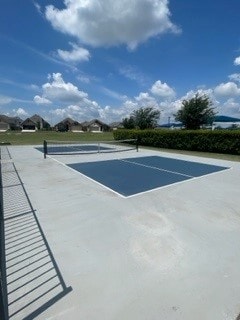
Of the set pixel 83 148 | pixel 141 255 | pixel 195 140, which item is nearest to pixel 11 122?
pixel 83 148

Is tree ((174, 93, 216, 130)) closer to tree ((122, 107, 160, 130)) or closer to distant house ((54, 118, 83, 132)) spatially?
tree ((122, 107, 160, 130))

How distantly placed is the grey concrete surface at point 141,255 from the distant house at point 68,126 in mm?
106475

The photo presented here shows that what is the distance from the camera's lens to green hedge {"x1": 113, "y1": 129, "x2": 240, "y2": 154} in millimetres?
19109

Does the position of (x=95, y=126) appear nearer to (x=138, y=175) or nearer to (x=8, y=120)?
(x=8, y=120)

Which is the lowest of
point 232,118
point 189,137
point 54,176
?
point 54,176

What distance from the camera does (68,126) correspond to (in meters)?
113

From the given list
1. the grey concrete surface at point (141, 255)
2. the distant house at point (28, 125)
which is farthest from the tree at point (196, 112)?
the distant house at point (28, 125)

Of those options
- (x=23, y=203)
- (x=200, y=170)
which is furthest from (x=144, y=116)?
(x=23, y=203)

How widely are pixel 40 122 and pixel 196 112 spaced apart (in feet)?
311

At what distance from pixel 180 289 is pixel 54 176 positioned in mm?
8431

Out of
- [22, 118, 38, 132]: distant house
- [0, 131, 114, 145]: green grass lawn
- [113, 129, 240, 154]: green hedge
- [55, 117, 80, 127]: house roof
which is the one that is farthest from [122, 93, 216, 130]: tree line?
[55, 117, 80, 127]: house roof

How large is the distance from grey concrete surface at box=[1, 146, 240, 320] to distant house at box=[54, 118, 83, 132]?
10647 cm

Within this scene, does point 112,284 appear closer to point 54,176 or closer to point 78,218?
point 78,218

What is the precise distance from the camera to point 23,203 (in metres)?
7.11
